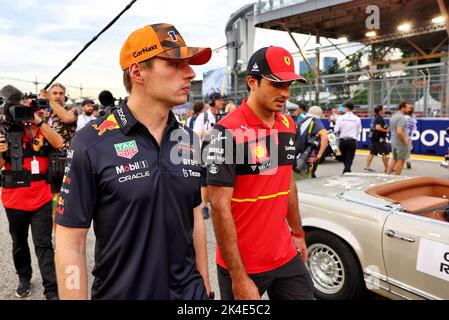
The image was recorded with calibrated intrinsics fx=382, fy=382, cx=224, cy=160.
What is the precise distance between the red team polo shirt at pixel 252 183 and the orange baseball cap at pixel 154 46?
0.60 meters

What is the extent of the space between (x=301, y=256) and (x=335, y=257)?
104 centimetres

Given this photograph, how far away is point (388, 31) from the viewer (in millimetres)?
20609

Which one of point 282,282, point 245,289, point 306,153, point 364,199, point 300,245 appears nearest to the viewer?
point 245,289

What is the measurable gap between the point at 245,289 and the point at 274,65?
4.06 feet

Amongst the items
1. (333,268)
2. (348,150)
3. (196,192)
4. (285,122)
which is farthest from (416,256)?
(348,150)

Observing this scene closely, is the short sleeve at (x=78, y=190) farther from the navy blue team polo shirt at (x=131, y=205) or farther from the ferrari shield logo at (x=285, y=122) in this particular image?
the ferrari shield logo at (x=285, y=122)

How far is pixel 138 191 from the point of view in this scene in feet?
4.80

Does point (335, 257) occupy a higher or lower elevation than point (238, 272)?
lower

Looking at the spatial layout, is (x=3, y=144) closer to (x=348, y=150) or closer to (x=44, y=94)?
(x=44, y=94)

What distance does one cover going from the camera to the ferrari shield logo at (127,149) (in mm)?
1480

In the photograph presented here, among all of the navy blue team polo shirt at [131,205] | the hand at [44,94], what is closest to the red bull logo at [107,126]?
the navy blue team polo shirt at [131,205]

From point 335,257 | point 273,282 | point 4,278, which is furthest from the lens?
point 4,278

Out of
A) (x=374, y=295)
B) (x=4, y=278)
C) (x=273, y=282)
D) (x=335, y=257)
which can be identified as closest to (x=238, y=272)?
(x=273, y=282)
